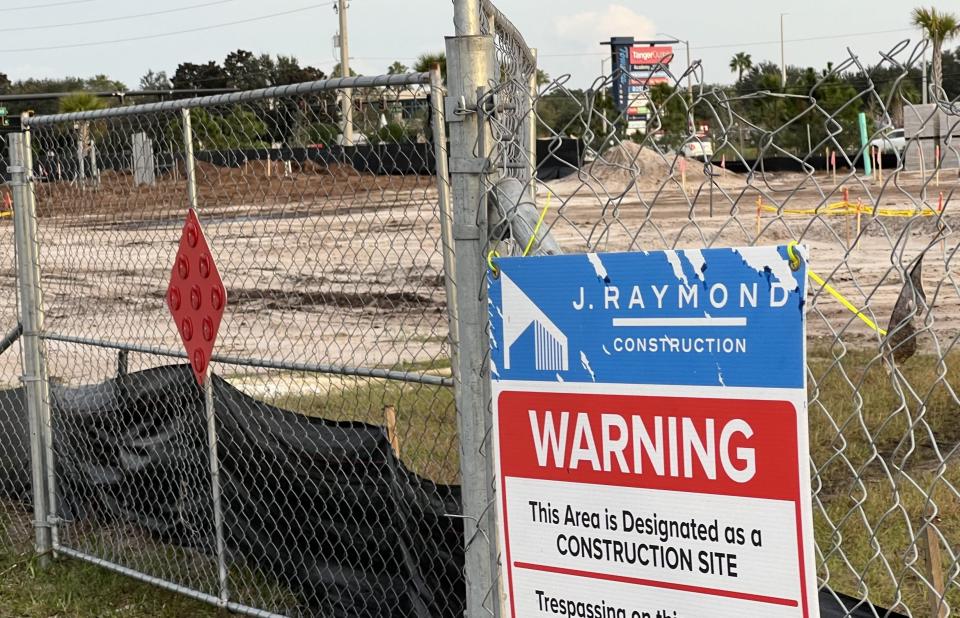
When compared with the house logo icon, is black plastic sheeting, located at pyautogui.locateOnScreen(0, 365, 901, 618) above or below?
below

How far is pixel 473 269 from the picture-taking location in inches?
120

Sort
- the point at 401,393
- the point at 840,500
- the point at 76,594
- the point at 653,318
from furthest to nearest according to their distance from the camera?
the point at 840,500 < the point at 401,393 < the point at 76,594 < the point at 653,318

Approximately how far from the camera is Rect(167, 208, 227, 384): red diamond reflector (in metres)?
4.46

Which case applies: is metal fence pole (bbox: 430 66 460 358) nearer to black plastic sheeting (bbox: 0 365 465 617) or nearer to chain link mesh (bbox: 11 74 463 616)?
chain link mesh (bbox: 11 74 463 616)

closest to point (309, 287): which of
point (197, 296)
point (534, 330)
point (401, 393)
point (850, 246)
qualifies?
point (401, 393)

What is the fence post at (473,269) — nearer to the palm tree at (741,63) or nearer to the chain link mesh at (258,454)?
the chain link mesh at (258,454)

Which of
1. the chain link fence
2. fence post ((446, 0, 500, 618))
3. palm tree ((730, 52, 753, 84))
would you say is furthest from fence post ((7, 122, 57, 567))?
palm tree ((730, 52, 753, 84))

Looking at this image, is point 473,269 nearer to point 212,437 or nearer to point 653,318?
point 653,318

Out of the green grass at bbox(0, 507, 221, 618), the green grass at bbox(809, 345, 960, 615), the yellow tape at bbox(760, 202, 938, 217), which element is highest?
the yellow tape at bbox(760, 202, 938, 217)

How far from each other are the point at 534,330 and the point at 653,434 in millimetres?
394

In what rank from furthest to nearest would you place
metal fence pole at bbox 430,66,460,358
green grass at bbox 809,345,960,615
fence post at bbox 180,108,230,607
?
green grass at bbox 809,345,960,615
fence post at bbox 180,108,230,607
metal fence pole at bbox 430,66,460,358

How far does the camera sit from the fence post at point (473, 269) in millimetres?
3016

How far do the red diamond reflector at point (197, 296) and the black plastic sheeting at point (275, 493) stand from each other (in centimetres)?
40

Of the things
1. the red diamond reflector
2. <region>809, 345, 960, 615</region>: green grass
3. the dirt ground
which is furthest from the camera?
the dirt ground
